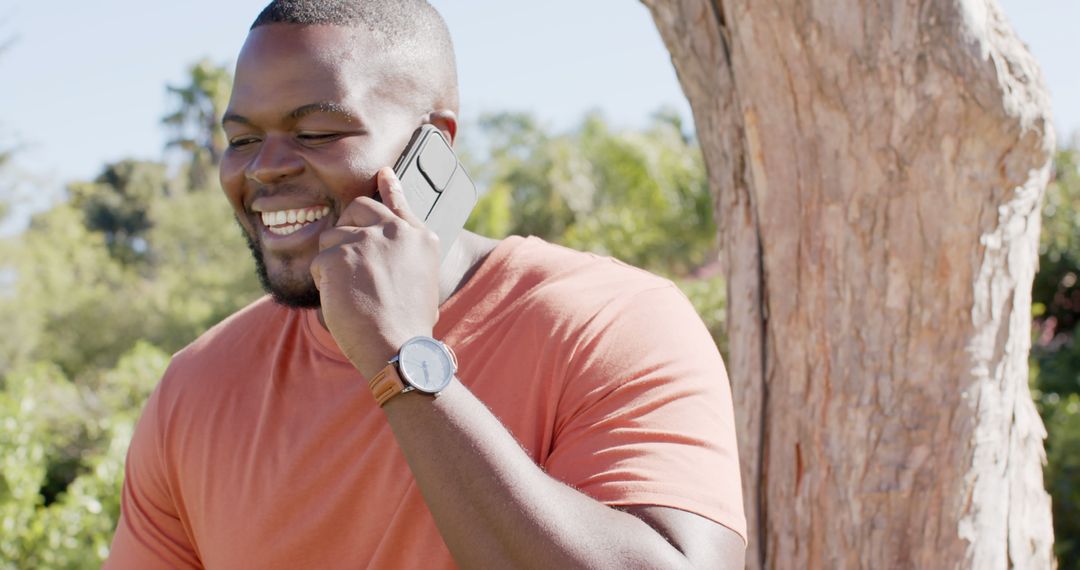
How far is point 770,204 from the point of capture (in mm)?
2729

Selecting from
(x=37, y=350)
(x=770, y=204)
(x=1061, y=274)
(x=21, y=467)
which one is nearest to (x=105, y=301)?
(x=37, y=350)

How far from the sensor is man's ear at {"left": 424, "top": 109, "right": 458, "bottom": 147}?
2.11 meters

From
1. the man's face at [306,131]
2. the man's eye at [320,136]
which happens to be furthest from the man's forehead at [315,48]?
the man's eye at [320,136]

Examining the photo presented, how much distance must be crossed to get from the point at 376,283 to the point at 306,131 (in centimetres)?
45

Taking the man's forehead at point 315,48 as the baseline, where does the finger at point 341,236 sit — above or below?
below

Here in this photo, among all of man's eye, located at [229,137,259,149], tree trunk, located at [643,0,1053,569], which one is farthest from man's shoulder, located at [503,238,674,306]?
tree trunk, located at [643,0,1053,569]

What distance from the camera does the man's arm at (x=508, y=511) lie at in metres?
1.44

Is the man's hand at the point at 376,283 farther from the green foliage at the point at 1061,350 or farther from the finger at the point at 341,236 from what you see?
the green foliage at the point at 1061,350

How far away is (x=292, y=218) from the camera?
76.7 inches

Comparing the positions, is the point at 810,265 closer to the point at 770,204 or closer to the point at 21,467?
the point at 770,204

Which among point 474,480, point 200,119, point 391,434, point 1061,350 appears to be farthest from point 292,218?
point 200,119

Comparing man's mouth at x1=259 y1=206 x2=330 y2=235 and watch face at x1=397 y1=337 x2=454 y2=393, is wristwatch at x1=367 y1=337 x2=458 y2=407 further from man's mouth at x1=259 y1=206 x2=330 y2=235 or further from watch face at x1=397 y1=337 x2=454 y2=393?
man's mouth at x1=259 y1=206 x2=330 y2=235

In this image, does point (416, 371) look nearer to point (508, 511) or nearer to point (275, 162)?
point (508, 511)

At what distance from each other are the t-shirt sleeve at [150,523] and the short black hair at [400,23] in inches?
34.9
